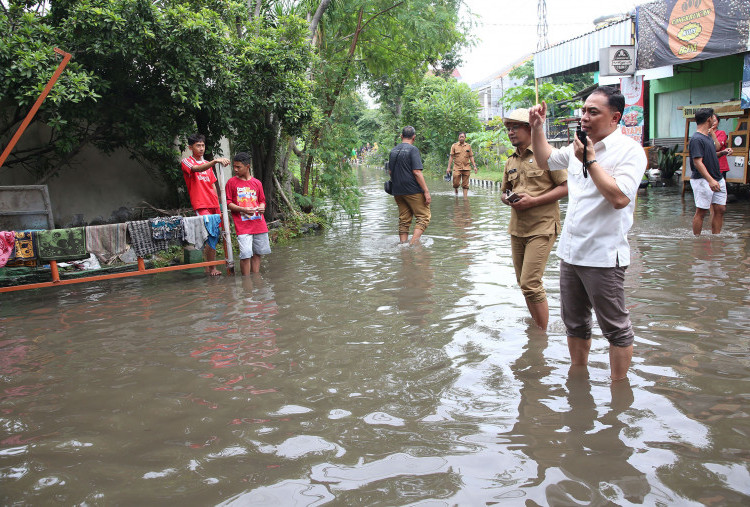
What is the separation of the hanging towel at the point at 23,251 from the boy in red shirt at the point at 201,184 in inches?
81.1

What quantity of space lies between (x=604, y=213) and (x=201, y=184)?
6081mm

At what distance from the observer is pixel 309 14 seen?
1301cm

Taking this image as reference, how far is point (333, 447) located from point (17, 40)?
270 inches

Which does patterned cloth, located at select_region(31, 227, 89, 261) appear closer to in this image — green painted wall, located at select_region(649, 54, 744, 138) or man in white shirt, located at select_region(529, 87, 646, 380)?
man in white shirt, located at select_region(529, 87, 646, 380)

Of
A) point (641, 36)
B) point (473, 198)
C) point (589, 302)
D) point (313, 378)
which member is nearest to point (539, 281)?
point (589, 302)

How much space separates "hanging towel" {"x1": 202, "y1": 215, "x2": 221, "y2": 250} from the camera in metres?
8.16

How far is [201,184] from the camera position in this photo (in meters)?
8.25

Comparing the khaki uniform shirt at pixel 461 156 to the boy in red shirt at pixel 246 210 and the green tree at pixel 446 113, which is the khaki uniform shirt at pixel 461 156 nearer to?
the boy in red shirt at pixel 246 210

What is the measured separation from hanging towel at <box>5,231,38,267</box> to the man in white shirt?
19.8ft

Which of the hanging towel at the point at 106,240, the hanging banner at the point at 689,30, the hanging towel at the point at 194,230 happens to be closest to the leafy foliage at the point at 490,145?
the hanging banner at the point at 689,30

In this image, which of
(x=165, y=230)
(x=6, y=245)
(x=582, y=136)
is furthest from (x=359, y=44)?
(x=582, y=136)

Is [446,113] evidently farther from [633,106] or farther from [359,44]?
[359,44]

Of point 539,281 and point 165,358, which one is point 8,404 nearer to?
point 165,358

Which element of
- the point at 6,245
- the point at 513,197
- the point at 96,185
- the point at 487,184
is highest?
the point at 96,185
